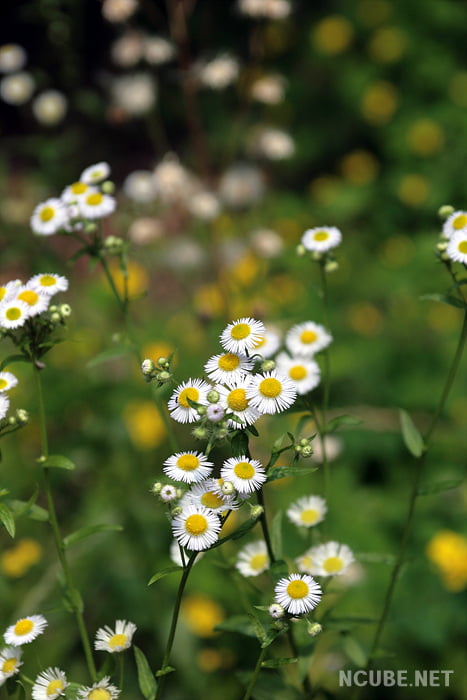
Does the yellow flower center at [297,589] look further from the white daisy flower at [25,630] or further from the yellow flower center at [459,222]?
the yellow flower center at [459,222]

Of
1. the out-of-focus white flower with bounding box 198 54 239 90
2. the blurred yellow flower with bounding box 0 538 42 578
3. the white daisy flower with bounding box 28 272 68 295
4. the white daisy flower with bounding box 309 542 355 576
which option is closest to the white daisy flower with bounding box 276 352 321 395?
the white daisy flower with bounding box 309 542 355 576

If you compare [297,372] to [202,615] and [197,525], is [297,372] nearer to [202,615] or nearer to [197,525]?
[197,525]

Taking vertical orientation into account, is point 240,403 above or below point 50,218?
below

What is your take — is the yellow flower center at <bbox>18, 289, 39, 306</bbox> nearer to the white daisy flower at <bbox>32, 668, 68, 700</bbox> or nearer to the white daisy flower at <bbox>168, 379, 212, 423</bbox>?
the white daisy flower at <bbox>168, 379, 212, 423</bbox>

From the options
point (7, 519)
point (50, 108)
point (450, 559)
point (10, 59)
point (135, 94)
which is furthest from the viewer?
point (135, 94)

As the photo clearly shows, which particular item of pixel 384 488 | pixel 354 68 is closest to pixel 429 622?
pixel 384 488

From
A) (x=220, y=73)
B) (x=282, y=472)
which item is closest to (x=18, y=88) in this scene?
(x=220, y=73)

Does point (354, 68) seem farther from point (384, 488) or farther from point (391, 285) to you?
point (384, 488)
